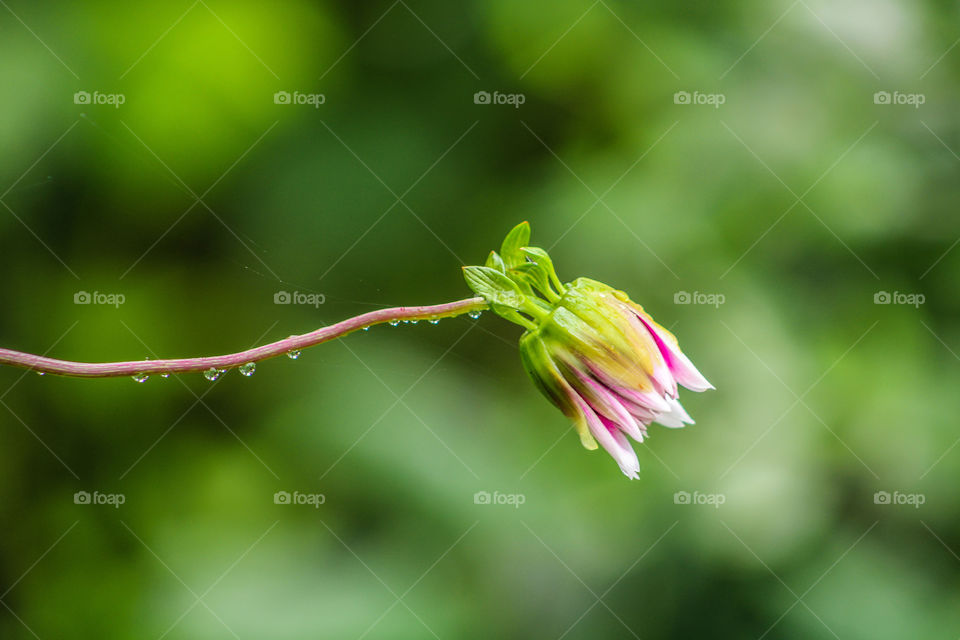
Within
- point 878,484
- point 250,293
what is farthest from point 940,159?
point 250,293

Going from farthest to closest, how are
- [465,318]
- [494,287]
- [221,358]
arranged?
[465,318]
[494,287]
[221,358]

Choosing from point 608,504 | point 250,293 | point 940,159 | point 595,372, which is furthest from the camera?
point 940,159

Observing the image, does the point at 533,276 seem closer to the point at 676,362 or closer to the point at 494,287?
the point at 494,287

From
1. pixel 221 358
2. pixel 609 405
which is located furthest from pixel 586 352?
pixel 221 358

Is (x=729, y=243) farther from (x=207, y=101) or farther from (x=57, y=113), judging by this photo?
(x=57, y=113)

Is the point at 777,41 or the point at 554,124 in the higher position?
the point at 777,41
